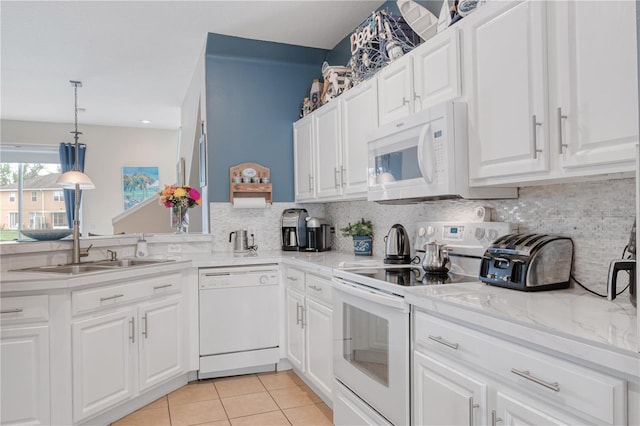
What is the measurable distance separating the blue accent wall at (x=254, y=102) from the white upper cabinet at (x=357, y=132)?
3.53ft

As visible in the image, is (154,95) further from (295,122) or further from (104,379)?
(104,379)

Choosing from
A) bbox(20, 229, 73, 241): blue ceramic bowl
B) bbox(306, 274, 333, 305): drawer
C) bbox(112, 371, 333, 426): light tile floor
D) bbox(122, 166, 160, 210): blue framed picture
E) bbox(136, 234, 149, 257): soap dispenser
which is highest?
bbox(122, 166, 160, 210): blue framed picture

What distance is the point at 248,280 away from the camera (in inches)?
129

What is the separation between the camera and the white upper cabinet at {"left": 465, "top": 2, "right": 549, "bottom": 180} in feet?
5.22

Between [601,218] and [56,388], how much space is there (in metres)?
2.67

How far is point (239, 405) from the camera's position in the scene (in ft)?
9.22

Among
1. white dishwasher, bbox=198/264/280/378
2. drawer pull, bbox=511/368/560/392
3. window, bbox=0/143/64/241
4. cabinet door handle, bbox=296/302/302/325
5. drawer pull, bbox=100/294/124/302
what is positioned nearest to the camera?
drawer pull, bbox=511/368/560/392

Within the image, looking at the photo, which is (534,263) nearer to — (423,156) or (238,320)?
(423,156)

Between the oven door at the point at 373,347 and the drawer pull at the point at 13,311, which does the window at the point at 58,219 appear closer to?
the drawer pull at the point at 13,311

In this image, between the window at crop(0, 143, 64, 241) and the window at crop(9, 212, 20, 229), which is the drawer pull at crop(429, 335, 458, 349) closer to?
the window at crop(0, 143, 64, 241)

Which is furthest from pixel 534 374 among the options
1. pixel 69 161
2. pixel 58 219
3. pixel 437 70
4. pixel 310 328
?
pixel 58 219

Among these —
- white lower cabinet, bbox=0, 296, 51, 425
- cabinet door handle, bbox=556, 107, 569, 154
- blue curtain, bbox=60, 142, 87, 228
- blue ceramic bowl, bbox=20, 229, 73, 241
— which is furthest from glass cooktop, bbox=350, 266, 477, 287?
blue curtain, bbox=60, 142, 87, 228

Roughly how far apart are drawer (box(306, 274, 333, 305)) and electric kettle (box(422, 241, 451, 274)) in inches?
25.9

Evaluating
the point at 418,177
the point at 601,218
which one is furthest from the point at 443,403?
the point at 418,177
